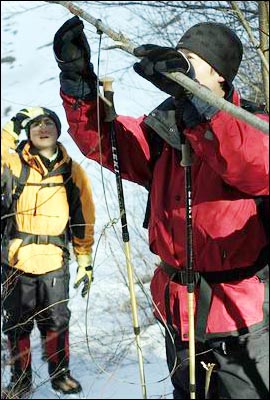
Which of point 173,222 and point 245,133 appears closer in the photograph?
point 245,133

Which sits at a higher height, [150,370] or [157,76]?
[157,76]

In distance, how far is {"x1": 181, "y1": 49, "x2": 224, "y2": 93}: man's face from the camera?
2377 mm

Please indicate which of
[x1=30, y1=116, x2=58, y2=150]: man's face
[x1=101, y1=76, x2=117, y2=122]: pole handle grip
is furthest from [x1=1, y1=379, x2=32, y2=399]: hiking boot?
[x1=101, y1=76, x2=117, y2=122]: pole handle grip

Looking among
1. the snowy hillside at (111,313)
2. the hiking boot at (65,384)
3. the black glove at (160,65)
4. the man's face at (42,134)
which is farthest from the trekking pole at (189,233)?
the hiking boot at (65,384)

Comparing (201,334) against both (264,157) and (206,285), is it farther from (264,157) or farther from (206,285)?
(264,157)

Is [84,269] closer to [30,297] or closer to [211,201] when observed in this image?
[30,297]

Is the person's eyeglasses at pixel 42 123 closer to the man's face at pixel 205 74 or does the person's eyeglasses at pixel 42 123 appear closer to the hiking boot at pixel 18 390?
the hiking boot at pixel 18 390

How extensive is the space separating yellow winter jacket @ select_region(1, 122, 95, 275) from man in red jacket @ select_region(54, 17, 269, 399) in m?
2.22

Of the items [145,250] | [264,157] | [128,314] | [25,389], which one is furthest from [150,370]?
[264,157]

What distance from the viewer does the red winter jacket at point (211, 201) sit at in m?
1.96

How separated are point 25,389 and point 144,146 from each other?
2499 millimetres

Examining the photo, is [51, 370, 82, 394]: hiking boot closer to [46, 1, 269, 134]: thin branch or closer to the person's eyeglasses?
the person's eyeglasses

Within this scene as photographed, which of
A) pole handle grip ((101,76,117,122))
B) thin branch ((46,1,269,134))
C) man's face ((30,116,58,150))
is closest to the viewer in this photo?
thin branch ((46,1,269,134))

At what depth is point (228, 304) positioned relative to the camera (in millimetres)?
2309
